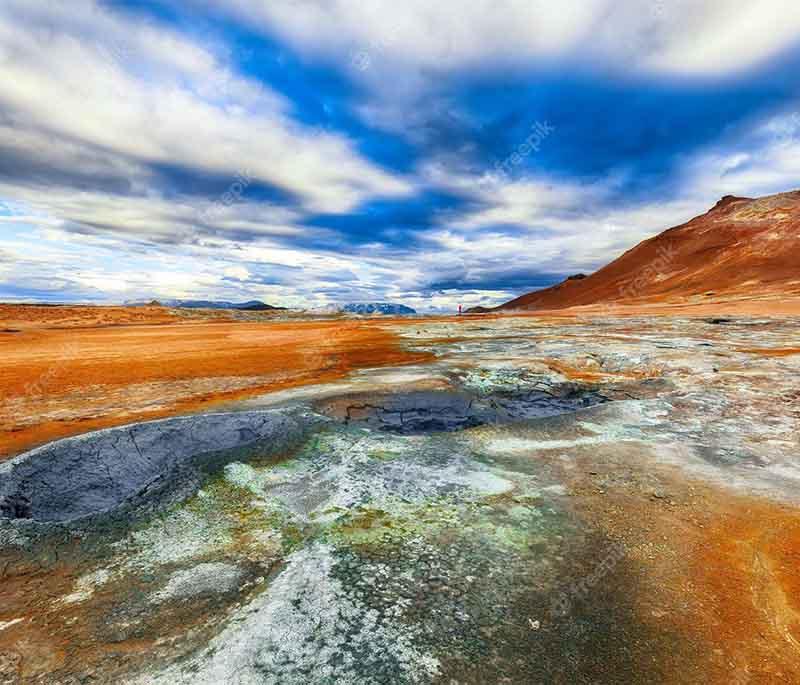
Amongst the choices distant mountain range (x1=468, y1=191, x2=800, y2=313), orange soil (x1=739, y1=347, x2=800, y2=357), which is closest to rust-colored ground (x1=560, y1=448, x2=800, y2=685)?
orange soil (x1=739, y1=347, x2=800, y2=357)

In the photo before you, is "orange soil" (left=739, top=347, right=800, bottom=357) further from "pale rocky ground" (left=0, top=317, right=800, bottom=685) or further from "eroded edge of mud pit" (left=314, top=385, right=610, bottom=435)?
"pale rocky ground" (left=0, top=317, right=800, bottom=685)

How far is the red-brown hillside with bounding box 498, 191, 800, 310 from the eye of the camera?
6469cm

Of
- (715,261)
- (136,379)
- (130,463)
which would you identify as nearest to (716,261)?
(715,261)

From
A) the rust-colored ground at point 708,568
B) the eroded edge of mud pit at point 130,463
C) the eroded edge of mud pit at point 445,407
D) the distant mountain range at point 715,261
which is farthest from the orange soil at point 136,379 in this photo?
the distant mountain range at point 715,261

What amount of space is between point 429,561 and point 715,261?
95.6 m

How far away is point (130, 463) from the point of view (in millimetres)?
6926

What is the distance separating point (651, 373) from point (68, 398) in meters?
15.1

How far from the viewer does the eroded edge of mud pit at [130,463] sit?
5.43 meters

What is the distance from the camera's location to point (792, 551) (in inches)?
152

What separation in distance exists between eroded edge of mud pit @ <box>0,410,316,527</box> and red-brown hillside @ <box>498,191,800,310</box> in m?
62.1

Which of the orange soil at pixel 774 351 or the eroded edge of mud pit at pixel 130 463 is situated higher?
the orange soil at pixel 774 351

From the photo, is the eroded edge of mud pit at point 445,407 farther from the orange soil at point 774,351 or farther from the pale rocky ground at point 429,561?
the orange soil at point 774,351

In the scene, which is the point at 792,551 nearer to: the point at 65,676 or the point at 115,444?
the point at 65,676

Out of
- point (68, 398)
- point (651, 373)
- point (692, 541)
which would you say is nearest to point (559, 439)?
point (692, 541)
